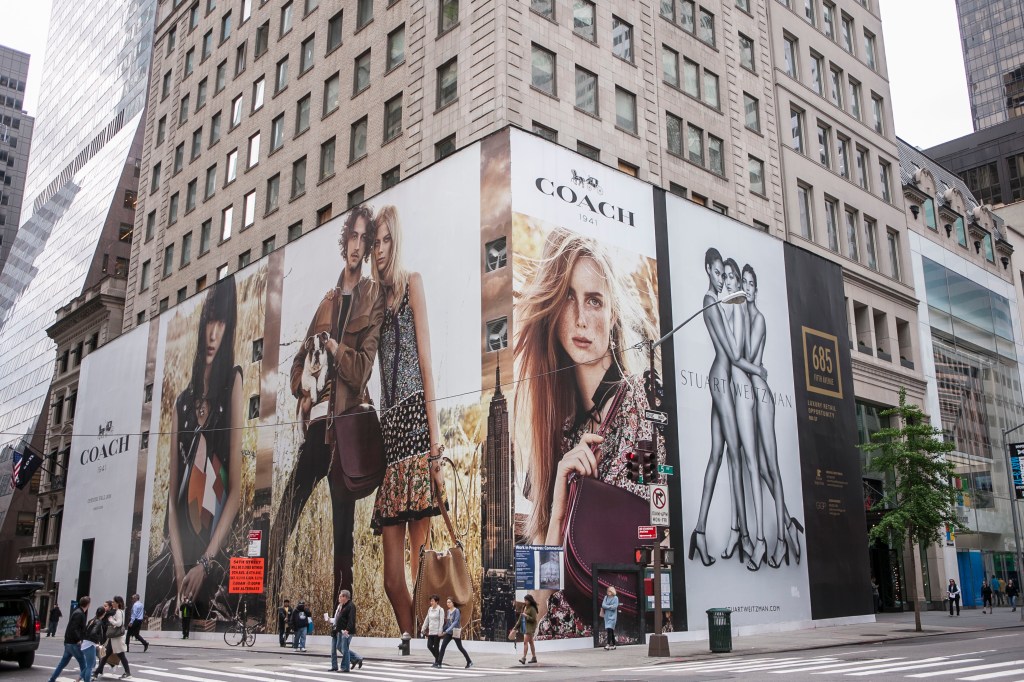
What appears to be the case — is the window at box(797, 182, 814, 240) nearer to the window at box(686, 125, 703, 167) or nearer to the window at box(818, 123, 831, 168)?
the window at box(818, 123, 831, 168)

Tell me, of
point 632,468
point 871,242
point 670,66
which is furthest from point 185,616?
point 871,242

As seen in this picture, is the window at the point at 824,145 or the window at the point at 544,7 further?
the window at the point at 824,145

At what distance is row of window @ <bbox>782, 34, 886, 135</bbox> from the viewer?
4909 centimetres

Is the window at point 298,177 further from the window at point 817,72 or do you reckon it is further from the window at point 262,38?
the window at point 817,72

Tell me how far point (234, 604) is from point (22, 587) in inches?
586

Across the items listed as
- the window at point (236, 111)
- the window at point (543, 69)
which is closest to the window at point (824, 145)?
the window at point (543, 69)

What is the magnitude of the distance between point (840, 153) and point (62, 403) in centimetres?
6570

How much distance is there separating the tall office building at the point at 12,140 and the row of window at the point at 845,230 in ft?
485

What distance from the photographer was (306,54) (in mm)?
46906

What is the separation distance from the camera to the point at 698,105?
41656mm

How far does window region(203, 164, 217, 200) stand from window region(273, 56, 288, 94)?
7.57m

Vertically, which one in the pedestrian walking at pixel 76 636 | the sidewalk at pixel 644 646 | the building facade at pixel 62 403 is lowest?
the sidewalk at pixel 644 646

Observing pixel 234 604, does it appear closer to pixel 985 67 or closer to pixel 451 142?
pixel 451 142

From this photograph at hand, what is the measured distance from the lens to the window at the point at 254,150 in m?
49.2
